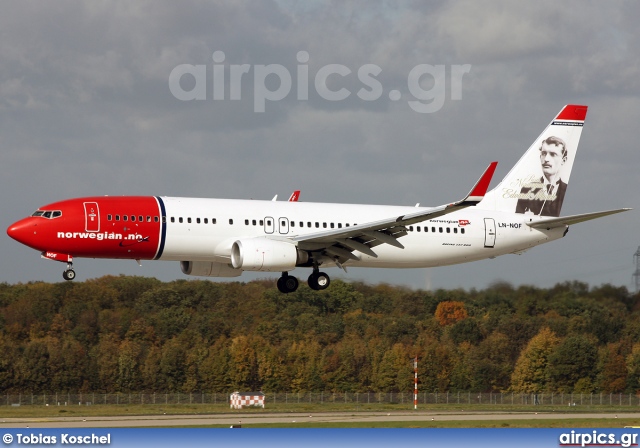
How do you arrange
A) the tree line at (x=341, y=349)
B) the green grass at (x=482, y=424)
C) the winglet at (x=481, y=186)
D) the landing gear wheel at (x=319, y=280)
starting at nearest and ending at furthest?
the winglet at (x=481, y=186), the green grass at (x=482, y=424), the landing gear wheel at (x=319, y=280), the tree line at (x=341, y=349)

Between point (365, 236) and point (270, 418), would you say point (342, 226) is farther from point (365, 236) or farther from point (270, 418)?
point (270, 418)

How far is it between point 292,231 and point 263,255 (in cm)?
258

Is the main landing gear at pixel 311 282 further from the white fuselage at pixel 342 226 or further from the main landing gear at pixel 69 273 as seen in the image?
the main landing gear at pixel 69 273

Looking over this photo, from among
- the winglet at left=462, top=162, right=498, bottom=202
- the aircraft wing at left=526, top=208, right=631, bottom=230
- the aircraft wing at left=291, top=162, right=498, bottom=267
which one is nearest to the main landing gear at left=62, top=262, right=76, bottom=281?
the aircraft wing at left=291, top=162, right=498, bottom=267

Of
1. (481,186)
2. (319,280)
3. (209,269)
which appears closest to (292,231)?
(319,280)

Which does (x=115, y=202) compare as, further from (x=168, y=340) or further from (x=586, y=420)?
(x=168, y=340)

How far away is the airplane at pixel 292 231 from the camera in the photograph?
52.5m

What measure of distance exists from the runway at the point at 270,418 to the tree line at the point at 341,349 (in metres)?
23.6

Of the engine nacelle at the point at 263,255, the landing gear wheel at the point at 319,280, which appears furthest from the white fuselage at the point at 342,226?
the landing gear wheel at the point at 319,280

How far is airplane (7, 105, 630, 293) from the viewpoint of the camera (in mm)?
52531

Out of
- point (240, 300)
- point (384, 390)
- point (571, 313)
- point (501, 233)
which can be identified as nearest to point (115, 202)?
point (501, 233)

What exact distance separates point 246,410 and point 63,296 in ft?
161

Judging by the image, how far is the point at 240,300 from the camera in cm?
11188

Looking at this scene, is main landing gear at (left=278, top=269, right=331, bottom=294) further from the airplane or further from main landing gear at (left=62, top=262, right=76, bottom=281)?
main landing gear at (left=62, top=262, right=76, bottom=281)
